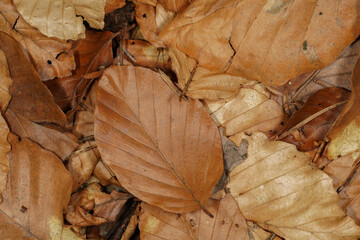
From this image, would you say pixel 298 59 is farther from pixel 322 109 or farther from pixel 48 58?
pixel 48 58

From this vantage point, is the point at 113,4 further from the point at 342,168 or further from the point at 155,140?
the point at 342,168

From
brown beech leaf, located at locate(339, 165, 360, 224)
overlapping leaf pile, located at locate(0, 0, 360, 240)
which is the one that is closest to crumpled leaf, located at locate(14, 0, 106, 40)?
overlapping leaf pile, located at locate(0, 0, 360, 240)

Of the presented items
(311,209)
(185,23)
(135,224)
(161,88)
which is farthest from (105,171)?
(311,209)

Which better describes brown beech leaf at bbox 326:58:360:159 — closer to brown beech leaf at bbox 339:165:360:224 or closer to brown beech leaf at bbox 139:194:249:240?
brown beech leaf at bbox 339:165:360:224

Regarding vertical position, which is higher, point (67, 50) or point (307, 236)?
point (67, 50)

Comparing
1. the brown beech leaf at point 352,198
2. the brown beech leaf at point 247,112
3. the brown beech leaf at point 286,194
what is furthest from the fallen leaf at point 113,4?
the brown beech leaf at point 352,198

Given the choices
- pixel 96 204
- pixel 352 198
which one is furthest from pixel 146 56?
pixel 352 198

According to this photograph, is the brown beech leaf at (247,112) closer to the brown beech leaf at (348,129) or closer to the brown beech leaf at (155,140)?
the brown beech leaf at (155,140)
